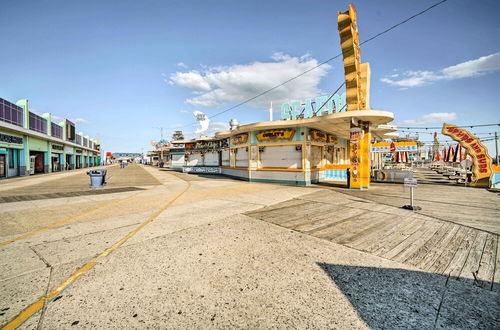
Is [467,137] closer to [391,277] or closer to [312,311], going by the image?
[391,277]

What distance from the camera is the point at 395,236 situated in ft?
15.1

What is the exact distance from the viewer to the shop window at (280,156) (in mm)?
14289

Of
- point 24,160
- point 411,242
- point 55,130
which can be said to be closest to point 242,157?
point 411,242

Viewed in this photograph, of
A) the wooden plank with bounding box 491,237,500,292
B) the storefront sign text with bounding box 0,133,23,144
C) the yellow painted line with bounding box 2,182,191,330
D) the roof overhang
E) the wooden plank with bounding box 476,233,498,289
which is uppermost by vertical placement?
the storefront sign text with bounding box 0,133,23,144

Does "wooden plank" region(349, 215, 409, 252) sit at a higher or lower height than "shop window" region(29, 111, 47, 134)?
lower

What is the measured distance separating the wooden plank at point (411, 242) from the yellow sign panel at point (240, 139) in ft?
43.2

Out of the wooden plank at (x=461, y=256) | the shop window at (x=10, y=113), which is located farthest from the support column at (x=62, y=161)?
the wooden plank at (x=461, y=256)

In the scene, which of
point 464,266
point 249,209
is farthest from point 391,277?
point 249,209

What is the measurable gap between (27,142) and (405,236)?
3779 centimetres

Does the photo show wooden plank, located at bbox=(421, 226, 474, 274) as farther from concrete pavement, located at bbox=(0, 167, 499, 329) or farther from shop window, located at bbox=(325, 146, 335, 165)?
shop window, located at bbox=(325, 146, 335, 165)

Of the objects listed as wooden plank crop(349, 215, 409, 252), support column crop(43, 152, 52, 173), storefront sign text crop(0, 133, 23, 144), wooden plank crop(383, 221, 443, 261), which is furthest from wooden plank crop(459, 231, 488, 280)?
support column crop(43, 152, 52, 173)

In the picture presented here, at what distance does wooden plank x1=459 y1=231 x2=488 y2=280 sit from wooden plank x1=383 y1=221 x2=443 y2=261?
71 cm

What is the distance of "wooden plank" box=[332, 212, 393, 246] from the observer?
4461 mm

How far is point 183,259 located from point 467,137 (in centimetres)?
1808
